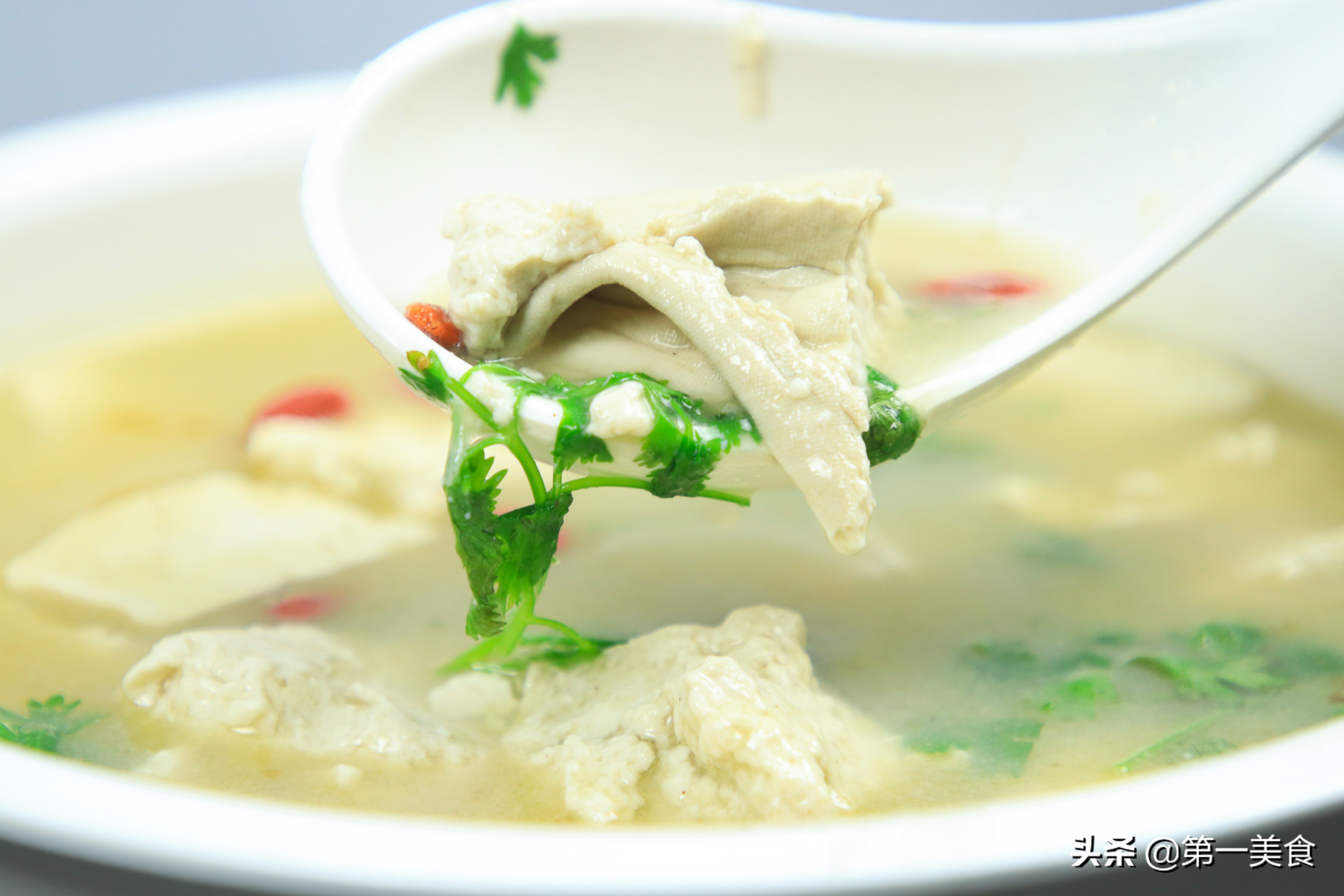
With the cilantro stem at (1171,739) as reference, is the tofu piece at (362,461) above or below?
below

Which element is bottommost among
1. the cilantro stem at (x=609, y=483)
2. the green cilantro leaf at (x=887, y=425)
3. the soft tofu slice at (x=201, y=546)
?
the soft tofu slice at (x=201, y=546)

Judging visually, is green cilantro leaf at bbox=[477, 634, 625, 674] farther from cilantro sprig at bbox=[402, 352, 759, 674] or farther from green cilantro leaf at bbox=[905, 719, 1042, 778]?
green cilantro leaf at bbox=[905, 719, 1042, 778]

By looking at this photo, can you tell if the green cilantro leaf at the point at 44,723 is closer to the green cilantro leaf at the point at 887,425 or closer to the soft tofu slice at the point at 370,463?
the soft tofu slice at the point at 370,463

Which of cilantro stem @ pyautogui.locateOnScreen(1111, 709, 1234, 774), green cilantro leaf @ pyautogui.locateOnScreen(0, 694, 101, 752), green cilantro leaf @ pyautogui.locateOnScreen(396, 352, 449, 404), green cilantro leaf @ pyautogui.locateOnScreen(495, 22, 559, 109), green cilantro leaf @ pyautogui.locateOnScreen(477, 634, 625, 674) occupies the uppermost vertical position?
green cilantro leaf @ pyautogui.locateOnScreen(495, 22, 559, 109)

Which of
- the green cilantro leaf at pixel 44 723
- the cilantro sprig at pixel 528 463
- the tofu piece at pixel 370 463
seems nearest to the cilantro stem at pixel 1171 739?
the cilantro sprig at pixel 528 463

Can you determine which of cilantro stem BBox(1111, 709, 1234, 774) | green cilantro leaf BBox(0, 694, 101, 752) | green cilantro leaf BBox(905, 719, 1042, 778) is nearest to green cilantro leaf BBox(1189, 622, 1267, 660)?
cilantro stem BBox(1111, 709, 1234, 774)

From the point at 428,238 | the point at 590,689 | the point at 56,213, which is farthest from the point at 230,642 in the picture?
the point at 56,213
